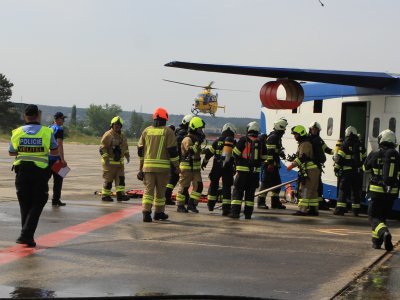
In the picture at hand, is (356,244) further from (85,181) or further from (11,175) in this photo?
(11,175)

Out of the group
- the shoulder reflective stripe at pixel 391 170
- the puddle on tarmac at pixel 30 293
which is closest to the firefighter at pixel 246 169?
the shoulder reflective stripe at pixel 391 170

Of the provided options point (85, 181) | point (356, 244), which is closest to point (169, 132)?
point (356, 244)

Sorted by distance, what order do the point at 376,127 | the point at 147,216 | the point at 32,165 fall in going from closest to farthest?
the point at 32,165, the point at 147,216, the point at 376,127

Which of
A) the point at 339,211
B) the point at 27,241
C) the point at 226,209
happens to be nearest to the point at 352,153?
the point at 339,211

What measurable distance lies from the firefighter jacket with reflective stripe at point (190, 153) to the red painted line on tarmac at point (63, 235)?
1247mm

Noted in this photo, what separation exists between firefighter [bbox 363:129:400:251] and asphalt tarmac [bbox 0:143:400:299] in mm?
339

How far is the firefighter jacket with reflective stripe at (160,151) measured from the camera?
478 inches

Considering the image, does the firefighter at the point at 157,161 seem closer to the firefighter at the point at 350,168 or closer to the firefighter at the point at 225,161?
the firefighter at the point at 225,161

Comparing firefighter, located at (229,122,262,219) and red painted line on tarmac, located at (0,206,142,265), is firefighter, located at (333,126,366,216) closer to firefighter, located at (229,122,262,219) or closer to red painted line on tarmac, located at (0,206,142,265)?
firefighter, located at (229,122,262,219)

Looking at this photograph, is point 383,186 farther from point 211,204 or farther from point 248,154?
point 211,204

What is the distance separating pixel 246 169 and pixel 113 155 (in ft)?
11.1

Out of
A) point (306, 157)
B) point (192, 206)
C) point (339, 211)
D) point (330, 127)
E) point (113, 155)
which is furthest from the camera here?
point (330, 127)

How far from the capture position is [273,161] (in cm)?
1548

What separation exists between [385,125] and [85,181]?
10462 mm
